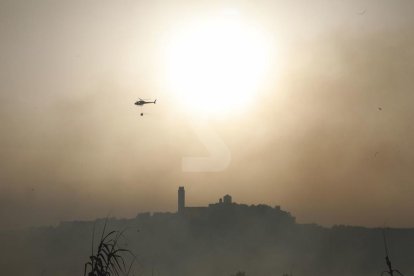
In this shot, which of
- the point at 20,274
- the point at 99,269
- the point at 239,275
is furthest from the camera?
the point at 20,274

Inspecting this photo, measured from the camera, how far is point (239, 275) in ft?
408

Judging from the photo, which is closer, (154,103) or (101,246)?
(101,246)

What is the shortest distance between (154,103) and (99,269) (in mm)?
90019

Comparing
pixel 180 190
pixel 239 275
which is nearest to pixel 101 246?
pixel 239 275

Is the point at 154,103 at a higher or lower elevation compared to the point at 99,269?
higher

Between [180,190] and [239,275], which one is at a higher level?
[180,190]

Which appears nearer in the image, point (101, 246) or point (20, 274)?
point (101, 246)

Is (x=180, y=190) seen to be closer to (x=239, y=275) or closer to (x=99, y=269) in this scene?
(x=239, y=275)

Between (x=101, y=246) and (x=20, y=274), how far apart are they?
701ft

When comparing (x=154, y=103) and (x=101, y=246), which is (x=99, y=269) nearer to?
(x=101, y=246)

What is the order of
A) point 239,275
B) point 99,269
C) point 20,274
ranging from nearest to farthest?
1. point 99,269
2. point 239,275
3. point 20,274

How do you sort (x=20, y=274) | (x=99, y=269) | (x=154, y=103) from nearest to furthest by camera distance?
(x=99, y=269), (x=154, y=103), (x=20, y=274)

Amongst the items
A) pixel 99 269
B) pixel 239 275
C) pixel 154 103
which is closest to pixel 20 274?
pixel 239 275

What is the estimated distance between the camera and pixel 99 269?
20.9 ft
